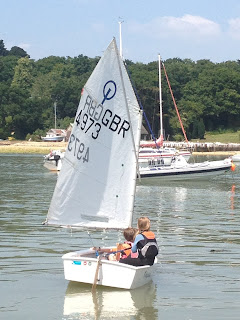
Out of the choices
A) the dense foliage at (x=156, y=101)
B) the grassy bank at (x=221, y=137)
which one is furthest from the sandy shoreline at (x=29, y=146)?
the grassy bank at (x=221, y=137)

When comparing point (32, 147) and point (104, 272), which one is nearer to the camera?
point (104, 272)

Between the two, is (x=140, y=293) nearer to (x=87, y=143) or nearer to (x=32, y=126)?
(x=87, y=143)

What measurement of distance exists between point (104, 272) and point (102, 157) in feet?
10.6

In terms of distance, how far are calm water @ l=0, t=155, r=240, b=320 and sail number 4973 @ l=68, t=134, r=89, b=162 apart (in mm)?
2821

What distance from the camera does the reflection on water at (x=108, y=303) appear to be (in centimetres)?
1551

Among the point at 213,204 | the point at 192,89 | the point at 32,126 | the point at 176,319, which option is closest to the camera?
the point at 176,319

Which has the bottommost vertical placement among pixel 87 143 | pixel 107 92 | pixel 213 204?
pixel 213 204

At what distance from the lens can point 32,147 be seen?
118 meters

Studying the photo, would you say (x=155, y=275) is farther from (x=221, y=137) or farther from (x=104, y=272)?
(x=221, y=137)

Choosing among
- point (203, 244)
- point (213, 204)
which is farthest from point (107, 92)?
point (213, 204)

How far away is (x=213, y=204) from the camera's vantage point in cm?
3778

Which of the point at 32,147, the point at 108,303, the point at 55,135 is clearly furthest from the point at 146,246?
the point at 55,135

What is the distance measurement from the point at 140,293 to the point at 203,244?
7.53m

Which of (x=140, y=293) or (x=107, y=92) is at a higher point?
(x=107, y=92)
